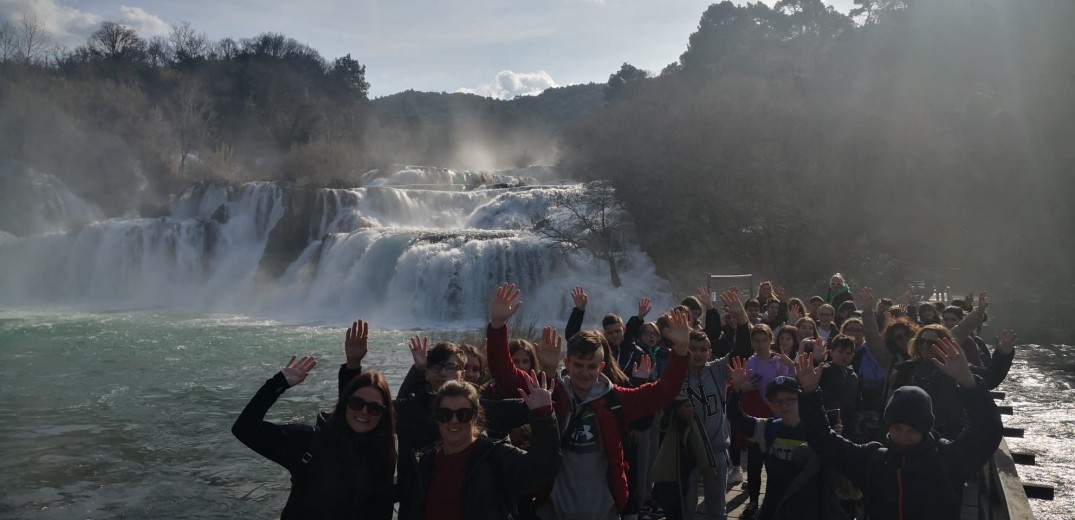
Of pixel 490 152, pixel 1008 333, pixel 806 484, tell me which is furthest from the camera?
pixel 490 152

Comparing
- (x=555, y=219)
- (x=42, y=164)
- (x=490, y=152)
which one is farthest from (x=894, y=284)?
(x=490, y=152)

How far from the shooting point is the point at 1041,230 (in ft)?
112

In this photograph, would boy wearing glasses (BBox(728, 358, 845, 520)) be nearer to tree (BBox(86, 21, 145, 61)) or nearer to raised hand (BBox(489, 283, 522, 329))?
raised hand (BBox(489, 283, 522, 329))

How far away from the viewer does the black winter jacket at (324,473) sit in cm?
323

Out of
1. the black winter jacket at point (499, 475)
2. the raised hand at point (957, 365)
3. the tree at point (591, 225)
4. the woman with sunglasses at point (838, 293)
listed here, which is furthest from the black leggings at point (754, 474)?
the tree at point (591, 225)

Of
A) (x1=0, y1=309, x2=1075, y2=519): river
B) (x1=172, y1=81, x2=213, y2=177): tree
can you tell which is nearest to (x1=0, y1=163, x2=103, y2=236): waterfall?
(x1=172, y1=81, x2=213, y2=177): tree

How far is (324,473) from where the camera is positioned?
3244 mm

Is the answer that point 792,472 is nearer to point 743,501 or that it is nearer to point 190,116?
point 743,501

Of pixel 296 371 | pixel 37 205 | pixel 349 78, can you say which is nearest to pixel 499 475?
pixel 296 371

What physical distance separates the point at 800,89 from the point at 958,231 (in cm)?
1132

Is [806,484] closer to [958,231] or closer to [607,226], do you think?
[607,226]

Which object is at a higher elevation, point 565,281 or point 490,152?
point 490,152

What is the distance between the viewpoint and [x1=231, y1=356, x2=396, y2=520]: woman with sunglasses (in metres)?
3.24

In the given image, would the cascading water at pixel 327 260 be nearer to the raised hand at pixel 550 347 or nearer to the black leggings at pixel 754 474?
the black leggings at pixel 754 474
